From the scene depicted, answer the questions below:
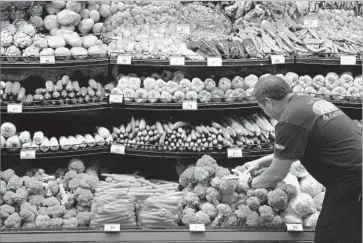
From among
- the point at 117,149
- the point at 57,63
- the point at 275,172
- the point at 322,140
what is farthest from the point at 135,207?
the point at 322,140

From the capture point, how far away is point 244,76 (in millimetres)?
4957

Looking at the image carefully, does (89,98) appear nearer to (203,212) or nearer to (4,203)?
(4,203)

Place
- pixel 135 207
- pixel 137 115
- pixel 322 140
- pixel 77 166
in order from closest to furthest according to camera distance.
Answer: pixel 322 140
pixel 135 207
pixel 77 166
pixel 137 115

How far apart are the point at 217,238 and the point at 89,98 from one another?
1610 mm

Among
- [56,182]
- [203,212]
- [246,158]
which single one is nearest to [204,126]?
[246,158]

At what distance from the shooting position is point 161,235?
3838 mm

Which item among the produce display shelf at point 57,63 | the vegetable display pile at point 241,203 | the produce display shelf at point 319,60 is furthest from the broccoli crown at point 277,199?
the produce display shelf at point 57,63

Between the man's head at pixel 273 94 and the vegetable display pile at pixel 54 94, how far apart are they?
1.59m

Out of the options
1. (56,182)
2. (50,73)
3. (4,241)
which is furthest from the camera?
(50,73)

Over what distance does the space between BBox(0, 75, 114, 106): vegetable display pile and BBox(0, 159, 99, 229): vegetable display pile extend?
0.60 meters

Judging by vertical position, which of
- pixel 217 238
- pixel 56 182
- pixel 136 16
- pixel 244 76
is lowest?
pixel 217 238

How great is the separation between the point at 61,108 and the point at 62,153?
1.23 ft

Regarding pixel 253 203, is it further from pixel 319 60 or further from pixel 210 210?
pixel 319 60

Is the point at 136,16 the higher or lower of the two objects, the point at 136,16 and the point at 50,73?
the higher
